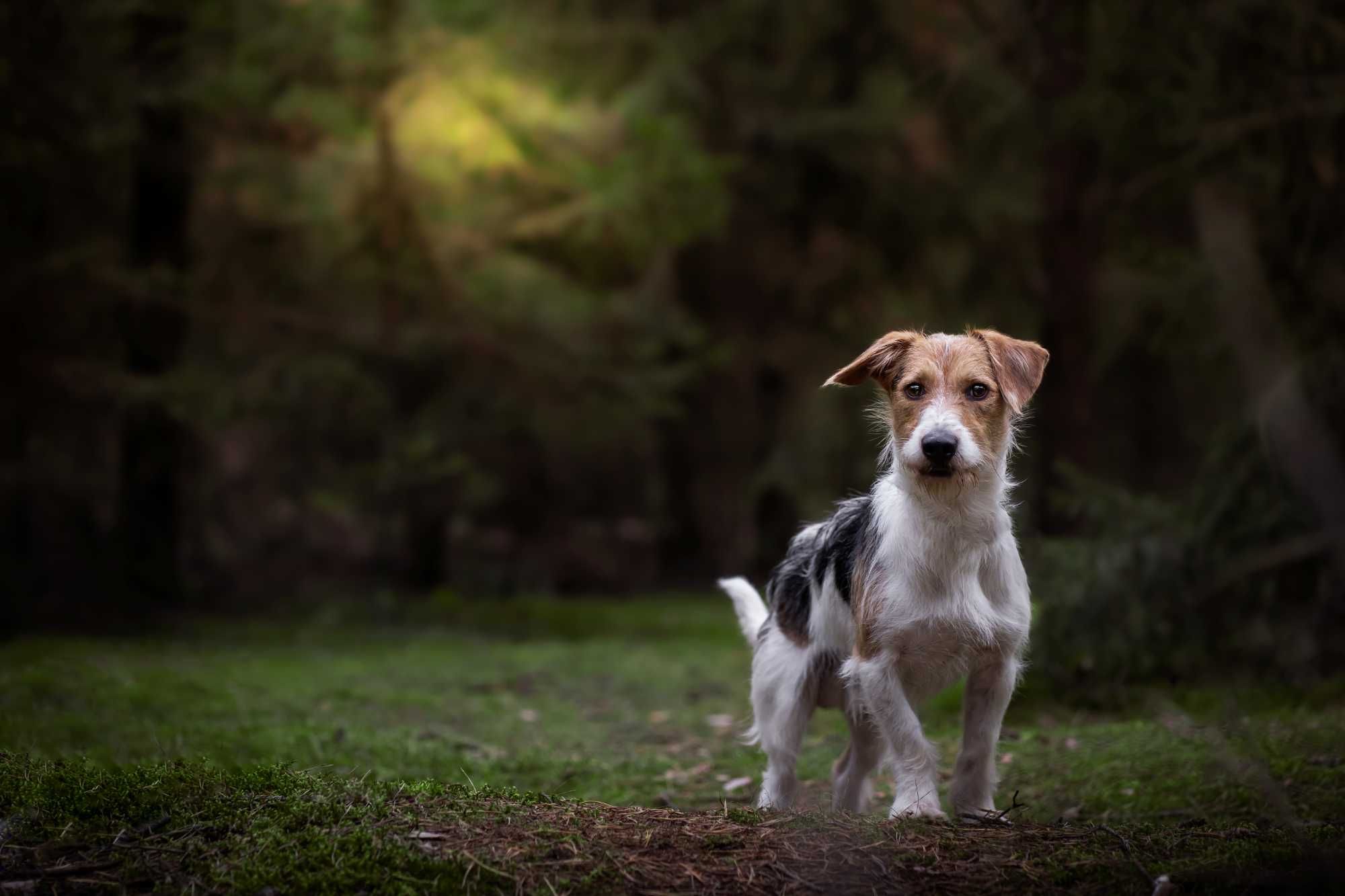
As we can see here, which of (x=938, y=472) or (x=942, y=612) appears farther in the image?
(x=942, y=612)

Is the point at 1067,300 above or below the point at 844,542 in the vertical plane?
above

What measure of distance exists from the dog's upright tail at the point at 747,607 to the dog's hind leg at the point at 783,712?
29 centimetres

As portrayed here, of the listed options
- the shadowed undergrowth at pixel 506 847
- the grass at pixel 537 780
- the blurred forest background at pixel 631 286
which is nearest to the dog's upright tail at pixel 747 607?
the grass at pixel 537 780

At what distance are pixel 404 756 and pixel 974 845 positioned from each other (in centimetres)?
361

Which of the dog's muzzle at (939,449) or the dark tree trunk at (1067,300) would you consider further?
the dark tree trunk at (1067,300)

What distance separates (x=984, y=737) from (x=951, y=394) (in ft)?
4.56

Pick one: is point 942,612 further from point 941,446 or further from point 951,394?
point 951,394

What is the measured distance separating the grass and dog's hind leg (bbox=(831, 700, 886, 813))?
0.19 metres

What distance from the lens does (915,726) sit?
181 inches

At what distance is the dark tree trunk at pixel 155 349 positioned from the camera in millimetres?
12914

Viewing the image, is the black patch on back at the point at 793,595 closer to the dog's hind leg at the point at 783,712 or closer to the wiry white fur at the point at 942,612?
the dog's hind leg at the point at 783,712

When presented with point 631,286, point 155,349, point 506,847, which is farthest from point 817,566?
point 631,286

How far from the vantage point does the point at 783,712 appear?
17.0ft

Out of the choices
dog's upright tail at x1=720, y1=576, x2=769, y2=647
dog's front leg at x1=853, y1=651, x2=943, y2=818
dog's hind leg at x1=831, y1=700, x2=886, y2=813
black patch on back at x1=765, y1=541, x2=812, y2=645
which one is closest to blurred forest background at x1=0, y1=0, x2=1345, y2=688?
dog's front leg at x1=853, y1=651, x2=943, y2=818
